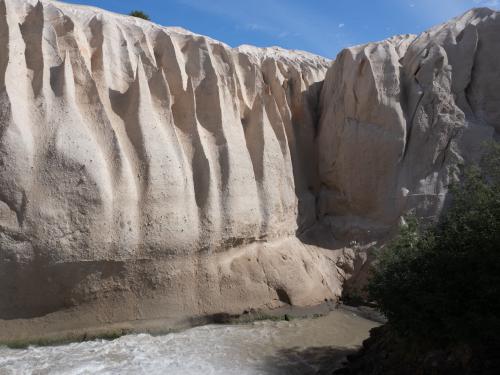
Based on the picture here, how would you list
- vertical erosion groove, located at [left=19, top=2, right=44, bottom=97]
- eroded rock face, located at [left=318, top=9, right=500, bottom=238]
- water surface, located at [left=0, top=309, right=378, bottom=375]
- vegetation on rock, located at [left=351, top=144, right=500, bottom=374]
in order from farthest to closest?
eroded rock face, located at [left=318, top=9, right=500, bottom=238] < vertical erosion groove, located at [left=19, top=2, right=44, bottom=97] < water surface, located at [left=0, top=309, right=378, bottom=375] < vegetation on rock, located at [left=351, top=144, right=500, bottom=374]

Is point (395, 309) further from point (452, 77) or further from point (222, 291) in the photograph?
point (452, 77)

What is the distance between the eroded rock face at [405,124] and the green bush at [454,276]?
335 centimetres

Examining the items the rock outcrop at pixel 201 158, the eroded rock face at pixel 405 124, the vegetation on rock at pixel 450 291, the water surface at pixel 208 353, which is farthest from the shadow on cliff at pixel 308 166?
the vegetation on rock at pixel 450 291

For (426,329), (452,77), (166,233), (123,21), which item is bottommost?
(426,329)

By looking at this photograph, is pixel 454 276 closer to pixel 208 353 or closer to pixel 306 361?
pixel 306 361

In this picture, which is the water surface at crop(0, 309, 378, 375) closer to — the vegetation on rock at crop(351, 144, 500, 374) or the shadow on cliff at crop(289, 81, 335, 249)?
the vegetation on rock at crop(351, 144, 500, 374)

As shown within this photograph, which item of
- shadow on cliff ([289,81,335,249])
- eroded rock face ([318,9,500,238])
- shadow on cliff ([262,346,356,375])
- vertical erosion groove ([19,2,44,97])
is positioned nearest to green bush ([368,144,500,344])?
shadow on cliff ([262,346,356,375])

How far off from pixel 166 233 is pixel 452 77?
6539 mm

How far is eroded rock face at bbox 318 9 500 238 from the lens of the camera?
9.25 meters

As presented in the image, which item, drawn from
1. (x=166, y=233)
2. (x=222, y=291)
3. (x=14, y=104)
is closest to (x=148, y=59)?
(x=14, y=104)

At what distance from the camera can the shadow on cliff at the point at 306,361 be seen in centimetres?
588

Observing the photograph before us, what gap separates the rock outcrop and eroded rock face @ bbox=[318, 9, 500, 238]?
28 millimetres

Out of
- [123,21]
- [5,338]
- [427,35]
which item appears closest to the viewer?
[5,338]

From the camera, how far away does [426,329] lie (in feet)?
16.0
